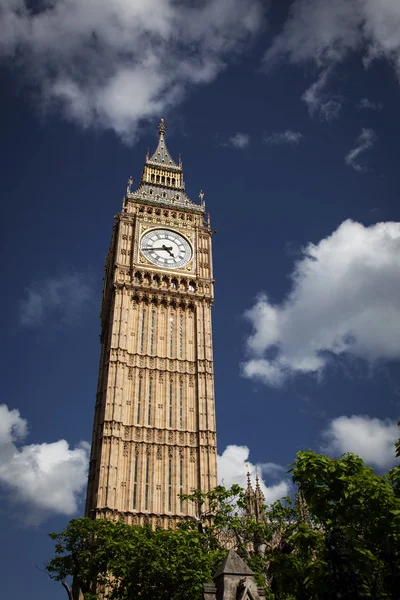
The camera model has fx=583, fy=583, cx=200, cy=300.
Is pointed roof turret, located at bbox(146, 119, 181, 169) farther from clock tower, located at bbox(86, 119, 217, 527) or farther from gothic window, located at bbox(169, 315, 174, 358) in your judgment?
gothic window, located at bbox(169, 315, 174, 358)

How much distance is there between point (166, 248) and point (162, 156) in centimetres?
1842

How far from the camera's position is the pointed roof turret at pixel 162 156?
70062 mm

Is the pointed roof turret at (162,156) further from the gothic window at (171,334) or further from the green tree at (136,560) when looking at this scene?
the green tree at (136,560)

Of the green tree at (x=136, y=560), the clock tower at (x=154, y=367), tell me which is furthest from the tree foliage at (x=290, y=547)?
the clock tower at (x=154, y=367)

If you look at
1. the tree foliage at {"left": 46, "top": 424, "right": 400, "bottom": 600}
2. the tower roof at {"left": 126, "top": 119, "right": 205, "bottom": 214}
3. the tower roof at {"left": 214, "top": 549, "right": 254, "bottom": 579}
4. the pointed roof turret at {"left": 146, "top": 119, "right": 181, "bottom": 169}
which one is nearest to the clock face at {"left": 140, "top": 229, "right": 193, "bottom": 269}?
the tower roof at {"left": 126, "top": 119, "right": 205, "bottom": 214}

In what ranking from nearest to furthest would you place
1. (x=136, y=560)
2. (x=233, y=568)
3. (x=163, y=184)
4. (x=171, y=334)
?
(x=233, y=568) < (x=136, y=560) < (x=171, y=334) < (x=163, y=184)

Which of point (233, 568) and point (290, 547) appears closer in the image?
point (233, 568)

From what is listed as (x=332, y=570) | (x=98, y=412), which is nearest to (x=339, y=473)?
(x=332, y=570)

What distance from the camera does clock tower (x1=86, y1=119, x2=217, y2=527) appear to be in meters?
44.9

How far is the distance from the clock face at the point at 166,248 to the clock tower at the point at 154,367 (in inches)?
4.0

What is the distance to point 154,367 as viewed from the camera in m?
51.2

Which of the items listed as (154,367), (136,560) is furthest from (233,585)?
(154,367)

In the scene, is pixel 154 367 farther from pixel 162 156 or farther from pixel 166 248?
pixel 162 156

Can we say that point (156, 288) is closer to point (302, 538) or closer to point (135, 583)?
point (135, 583)
